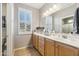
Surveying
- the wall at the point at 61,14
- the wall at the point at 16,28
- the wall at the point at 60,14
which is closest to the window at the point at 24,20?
the wall at the point at 16,28

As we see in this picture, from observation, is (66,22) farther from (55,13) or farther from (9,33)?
(9,33)

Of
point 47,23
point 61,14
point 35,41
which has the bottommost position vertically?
point 35,41

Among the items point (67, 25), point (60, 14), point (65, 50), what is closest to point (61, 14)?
point (60, 14)

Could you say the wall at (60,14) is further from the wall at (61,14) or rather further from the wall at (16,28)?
the wall at (16,28)

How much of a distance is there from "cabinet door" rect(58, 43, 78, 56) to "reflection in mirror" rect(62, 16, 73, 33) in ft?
1.37

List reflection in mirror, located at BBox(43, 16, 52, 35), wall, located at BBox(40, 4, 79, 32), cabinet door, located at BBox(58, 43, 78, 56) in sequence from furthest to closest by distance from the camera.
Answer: reflection in mirror, located at BBox(43, 16, 52, 35), wall, located at BBox(40, 4, 79, 32), cabinet door, located at BBox(58, 43, 78, 56)

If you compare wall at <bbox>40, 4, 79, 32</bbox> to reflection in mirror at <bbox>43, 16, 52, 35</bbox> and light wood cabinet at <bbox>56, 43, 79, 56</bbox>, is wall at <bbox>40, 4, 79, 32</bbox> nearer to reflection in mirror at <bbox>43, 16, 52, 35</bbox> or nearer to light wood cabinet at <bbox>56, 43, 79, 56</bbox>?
reflection in mirror at <bbox>43, 16, 52, 35</bbox>

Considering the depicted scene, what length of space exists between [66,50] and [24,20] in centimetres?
135

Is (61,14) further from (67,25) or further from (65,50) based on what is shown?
(65,50)

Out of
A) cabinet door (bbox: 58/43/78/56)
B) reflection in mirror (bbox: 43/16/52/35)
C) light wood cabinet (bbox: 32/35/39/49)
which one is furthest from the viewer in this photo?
light wood cabinet (bbox: 32/35/39/49)

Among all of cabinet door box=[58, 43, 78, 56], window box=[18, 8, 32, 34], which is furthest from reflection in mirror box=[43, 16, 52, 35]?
cabinet door box=[58, 43, 78, 56]

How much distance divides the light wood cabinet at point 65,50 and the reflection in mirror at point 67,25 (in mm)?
407

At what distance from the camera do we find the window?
2.43m

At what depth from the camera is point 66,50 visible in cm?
158
